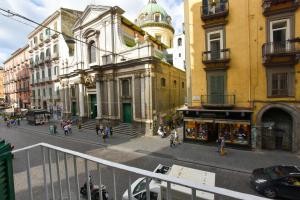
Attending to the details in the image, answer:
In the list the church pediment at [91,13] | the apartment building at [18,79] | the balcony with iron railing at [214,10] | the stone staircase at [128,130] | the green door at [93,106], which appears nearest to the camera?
the balcony with iron railing at [214,10]

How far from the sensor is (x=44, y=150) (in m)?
3.27

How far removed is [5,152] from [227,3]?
17.4 m

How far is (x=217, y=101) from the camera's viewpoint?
618 inches

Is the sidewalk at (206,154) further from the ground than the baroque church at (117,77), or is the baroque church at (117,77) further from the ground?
the baroque church at (117,77)

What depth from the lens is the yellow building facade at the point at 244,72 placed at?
13000 millimetres

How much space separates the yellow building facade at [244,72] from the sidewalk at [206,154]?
110 cm

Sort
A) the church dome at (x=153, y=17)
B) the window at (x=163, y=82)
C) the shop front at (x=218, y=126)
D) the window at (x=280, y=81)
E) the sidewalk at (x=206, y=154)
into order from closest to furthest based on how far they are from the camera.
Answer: the sidewalk at (x=206, y=154) < the window at (x=280, y=81) < the shop front at (x=218, y=126) < the window at (x=163, y=82) < the church dome at (x=153, y=17)

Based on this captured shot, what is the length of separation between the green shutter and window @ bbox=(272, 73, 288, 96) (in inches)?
626

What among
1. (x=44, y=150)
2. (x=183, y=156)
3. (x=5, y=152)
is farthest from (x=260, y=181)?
(x=5, y=152)

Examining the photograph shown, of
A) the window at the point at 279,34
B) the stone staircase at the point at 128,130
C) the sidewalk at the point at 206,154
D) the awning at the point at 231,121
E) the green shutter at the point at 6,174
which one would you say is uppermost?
the window at the point at 279,34

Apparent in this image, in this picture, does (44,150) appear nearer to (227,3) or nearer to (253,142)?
(253,142)

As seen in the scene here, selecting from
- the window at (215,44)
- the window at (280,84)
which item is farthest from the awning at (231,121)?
the window at (215,44)

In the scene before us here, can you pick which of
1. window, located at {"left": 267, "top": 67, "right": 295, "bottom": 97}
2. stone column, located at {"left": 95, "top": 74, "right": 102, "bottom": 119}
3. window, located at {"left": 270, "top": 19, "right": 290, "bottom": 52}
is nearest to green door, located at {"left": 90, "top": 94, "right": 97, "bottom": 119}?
stone column, located at {"left": 95, "top": 74, "right": 102, "bottom": 119}

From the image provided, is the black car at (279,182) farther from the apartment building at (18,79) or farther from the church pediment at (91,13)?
the apartment building at (18,79)
